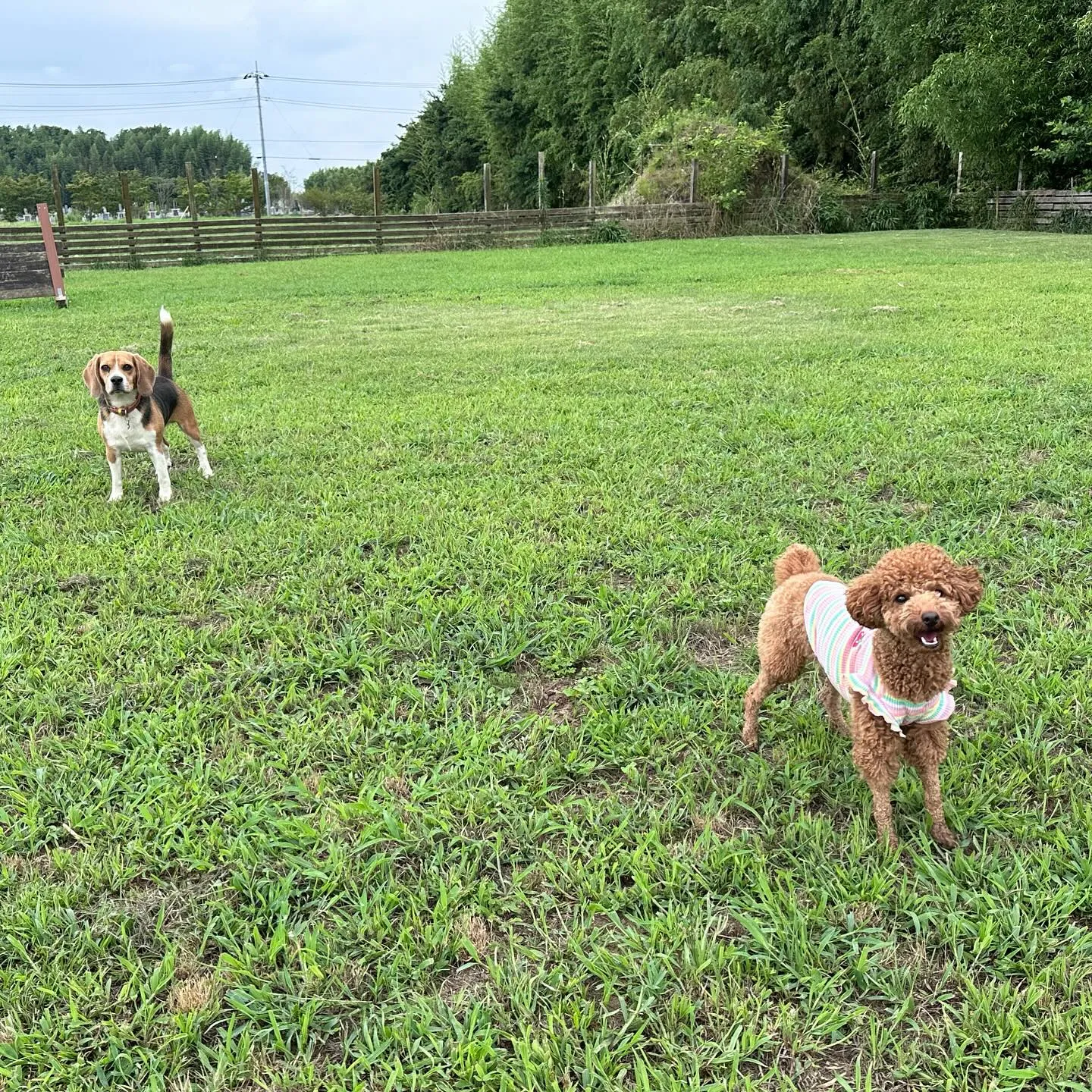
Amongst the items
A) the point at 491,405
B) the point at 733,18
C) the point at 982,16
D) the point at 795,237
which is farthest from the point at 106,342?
the point at 733,18

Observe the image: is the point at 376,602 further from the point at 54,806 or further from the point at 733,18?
the point at 733,18

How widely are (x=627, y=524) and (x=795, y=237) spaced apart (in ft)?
63.4

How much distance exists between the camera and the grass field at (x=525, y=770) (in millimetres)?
1418

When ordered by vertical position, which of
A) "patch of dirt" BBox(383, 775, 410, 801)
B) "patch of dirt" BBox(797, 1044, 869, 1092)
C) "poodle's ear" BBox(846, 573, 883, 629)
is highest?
"poodle's ear" BBox(846, 573, 883, 629)

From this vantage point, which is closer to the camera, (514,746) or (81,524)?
(514,746)

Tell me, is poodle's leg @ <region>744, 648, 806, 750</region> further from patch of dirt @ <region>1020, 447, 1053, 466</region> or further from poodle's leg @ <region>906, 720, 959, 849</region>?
patch of dirt @ <region>1020, 447, 1053, 466</region>

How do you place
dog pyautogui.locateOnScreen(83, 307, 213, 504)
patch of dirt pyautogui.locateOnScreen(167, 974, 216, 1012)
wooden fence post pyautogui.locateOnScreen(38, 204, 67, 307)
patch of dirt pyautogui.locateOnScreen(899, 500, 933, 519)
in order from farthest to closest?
wooden fence post pyautogui.locateOnScreen(38, 204, 67, 307) < dog pyautogui.locateOnScreen(83, 307, 213, 504) < patch of dirt pyautogui.locateOnScreen(899, 500, 933, 519) < patch of dirt pyautogui.locateOnScreen(167, 974, 216, 1012)

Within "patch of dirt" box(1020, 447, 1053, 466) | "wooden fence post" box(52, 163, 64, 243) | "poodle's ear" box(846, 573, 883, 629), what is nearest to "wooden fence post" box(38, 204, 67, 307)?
"wooden fence post" box(52, 163, 64, 243)

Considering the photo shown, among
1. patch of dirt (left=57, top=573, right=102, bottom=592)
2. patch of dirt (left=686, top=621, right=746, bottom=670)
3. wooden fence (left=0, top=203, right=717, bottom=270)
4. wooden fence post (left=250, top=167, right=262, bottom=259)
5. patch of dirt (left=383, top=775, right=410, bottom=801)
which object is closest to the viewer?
patch of dirt (left=383, top=775, right=410, bottom=801)

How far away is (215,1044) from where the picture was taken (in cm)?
142

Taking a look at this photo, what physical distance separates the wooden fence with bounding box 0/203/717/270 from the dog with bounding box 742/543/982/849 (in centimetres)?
2031

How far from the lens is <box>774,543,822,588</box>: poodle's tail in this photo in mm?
2205

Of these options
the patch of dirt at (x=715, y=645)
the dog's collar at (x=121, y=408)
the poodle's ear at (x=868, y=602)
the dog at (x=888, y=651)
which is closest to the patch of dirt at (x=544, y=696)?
→ the patch of dirt at (x=715, y=645)

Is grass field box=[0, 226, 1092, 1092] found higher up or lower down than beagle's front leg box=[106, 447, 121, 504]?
lower down
